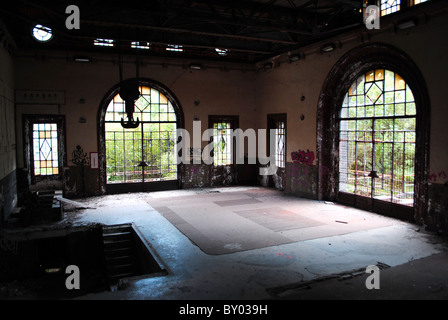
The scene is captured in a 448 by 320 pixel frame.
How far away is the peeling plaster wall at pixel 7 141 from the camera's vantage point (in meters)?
7.78

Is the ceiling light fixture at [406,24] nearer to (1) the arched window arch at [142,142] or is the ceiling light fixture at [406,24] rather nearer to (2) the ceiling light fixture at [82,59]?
(1) the arched window arch at [142,142]

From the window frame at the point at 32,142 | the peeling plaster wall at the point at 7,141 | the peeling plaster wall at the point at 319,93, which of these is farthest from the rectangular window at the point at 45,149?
the peeling plaster wall at the point at 319,93

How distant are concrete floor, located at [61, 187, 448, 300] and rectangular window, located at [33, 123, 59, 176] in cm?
336

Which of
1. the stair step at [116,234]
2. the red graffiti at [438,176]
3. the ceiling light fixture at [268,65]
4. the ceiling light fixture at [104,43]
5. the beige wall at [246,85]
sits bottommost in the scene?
the stair step at [116,234]

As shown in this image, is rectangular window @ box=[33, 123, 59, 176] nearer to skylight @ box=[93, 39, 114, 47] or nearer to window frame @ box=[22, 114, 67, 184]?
window frame @ box=[22, 114, 67, 184]

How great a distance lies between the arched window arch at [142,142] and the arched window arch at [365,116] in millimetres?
4672

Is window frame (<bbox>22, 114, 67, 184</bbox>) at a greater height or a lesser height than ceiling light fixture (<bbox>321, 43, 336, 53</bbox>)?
lesser

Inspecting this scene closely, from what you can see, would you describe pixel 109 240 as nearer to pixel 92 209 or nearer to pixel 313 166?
pixel 92 209

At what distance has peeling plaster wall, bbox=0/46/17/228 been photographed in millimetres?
7780

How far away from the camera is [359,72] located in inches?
348

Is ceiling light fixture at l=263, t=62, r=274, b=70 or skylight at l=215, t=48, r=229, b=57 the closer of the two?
ceiling light fixture at l=263, t=62, r=274, b=70

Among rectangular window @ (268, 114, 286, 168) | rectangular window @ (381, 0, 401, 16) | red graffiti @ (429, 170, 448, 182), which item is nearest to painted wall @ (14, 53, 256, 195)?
rectangular window @ (268, 114, 286, 168)

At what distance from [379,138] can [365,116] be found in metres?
0.68
